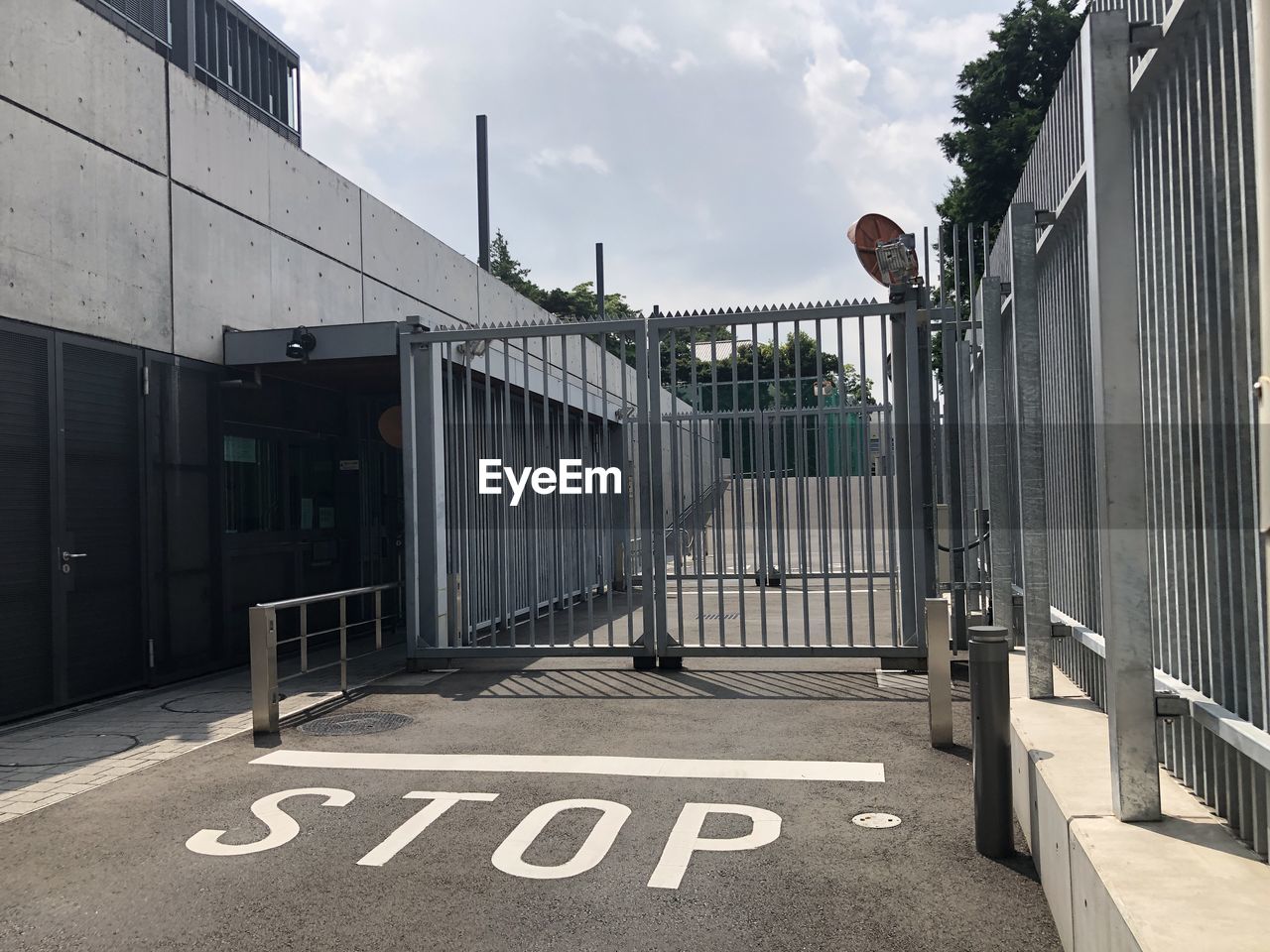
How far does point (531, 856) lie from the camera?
4.60m

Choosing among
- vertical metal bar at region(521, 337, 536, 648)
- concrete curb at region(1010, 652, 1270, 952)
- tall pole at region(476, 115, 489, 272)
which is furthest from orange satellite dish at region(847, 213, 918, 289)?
tall pole at region(476, 115, 489, 272)

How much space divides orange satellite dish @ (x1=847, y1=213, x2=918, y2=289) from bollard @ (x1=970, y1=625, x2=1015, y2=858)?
6.10 m

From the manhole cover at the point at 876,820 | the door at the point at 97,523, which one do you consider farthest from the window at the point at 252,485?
the manhole cover at the point at 876,820

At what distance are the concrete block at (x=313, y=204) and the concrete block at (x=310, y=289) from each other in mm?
142

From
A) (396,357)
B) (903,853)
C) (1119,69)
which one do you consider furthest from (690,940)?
(396,357)

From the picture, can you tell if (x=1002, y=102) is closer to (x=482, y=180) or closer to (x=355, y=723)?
(x=482, y=180)

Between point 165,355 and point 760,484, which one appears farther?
point 165,355

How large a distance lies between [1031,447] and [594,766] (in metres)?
3.07

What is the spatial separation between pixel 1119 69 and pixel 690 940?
321 centimetres

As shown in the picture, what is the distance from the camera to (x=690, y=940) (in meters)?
3.71

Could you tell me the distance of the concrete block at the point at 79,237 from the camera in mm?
7805

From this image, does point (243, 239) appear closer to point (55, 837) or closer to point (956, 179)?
point (55, 837)

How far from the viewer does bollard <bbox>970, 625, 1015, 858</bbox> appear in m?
4.34

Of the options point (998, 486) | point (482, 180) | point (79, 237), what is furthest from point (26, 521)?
point (482, 180)
